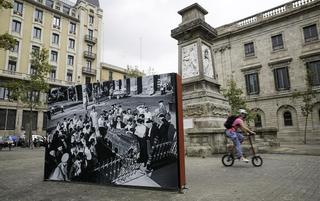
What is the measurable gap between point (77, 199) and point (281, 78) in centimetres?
2527

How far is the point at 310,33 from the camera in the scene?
74.3ft

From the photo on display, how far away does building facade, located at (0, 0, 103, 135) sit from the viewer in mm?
31672

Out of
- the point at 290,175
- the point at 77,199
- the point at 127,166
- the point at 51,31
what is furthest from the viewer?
the point at 51,31

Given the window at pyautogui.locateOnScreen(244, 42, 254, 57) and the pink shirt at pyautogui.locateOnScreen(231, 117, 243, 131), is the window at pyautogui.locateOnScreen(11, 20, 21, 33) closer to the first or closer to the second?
the window at pyautogui.locateOnScreen(244, 42, 254, 57)

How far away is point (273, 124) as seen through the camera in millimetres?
23797

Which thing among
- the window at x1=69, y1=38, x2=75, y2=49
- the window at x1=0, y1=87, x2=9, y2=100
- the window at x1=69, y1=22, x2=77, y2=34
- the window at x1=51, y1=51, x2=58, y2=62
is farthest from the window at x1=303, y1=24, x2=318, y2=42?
the window at x1=0, y1=87, x2=9, y2=100

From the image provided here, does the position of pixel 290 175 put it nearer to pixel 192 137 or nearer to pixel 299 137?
pixel 192 137

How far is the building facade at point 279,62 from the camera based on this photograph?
72.5ft

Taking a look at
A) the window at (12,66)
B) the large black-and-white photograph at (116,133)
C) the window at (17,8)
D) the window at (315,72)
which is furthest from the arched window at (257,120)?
the window at (17,8)

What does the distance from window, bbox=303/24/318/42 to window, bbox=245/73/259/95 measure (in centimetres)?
609

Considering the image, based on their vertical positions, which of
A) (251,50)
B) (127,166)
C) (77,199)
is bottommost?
(77,199)

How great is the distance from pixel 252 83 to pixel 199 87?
17.4 m

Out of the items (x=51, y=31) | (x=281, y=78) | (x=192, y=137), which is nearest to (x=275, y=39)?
(x=281, y=78)

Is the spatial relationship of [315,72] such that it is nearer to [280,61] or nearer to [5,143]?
[280,61]
